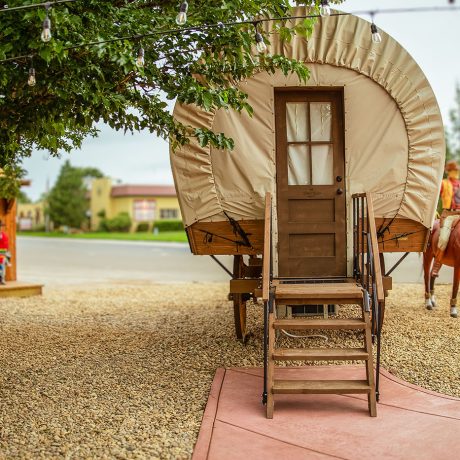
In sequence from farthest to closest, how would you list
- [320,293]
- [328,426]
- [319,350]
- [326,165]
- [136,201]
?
[136,201], [326,165], [320,293], [319,350], [328,426]

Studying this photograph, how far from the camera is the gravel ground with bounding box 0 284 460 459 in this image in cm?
408

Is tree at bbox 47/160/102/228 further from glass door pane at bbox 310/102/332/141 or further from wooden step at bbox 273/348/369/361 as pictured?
wooden step at bbox 273/348/369/361

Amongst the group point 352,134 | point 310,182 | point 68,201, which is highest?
point 68,201

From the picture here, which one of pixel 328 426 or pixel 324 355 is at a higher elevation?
pixel 324 355

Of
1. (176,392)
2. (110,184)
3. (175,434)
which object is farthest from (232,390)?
(110,184)

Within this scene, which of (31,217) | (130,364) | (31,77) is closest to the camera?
(31,77)

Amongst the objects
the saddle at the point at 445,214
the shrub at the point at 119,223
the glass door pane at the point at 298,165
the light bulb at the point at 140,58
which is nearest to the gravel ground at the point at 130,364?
A: the saddle at the point at 445,214

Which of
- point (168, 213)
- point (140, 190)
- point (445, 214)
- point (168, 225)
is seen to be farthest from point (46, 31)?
point (168, 213)

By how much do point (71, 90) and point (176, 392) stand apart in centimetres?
259

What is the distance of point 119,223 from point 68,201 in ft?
Result: 16.0

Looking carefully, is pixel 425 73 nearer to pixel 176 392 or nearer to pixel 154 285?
pixel 176 392

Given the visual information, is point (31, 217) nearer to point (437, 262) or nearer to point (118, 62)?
point (437, 262)

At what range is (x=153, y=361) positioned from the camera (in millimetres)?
6039

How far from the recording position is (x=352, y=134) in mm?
6117
